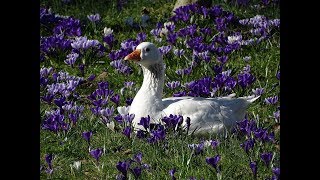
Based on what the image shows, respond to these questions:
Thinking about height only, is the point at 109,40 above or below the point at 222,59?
above

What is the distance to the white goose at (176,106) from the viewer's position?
19.1 ft

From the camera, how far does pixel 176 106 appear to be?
5922 millimetres

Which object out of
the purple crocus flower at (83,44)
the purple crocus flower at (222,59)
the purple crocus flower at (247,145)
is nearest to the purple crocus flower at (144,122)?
the purple crocus flower at (247,145)

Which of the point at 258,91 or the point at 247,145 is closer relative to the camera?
the point at 247,145

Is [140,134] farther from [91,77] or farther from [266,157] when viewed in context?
[91,77]

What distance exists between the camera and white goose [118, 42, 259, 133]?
19.1ft

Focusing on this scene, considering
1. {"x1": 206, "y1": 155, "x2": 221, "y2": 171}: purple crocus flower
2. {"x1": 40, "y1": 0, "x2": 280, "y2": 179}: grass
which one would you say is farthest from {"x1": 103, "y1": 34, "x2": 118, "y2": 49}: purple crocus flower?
{"x1": 206, "y1": 155, "x2": 221, "y2": 171}: purple crocus flower

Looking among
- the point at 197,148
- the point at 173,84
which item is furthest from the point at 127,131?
the point at 173,84

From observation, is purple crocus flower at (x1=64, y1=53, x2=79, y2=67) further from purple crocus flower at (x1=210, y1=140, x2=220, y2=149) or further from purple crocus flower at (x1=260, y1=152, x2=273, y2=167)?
purple crocus flower at (x1=260, y1=152, x2=273, y2=167)

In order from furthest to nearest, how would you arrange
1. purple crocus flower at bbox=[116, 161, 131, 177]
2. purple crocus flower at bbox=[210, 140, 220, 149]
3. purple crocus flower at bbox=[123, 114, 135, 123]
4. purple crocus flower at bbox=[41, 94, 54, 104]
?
purple crocus flower at bbox=[41, 94, 54, 104], purple crocus flower at bbox=[123, 114, 135, 123], purple crocus flower at bbox=[210, 140, 220, 149], purple crocus flower at bbox=[116, 161, 131, 177]

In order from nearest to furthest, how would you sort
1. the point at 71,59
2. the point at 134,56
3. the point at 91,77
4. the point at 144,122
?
the point at 144,122, the point at 134,56, the point at 91,77, the point at 71,59

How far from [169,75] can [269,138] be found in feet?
7.66

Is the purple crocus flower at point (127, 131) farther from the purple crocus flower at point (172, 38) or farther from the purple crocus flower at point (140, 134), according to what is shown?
the purple crocus flower at point (172, 38)
